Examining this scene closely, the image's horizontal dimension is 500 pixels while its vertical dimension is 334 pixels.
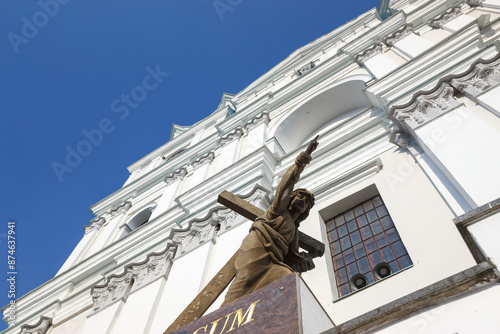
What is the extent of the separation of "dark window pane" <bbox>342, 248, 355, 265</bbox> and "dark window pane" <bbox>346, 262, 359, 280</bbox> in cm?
12

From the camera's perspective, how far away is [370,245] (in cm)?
799

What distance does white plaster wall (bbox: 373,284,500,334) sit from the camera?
3041mm

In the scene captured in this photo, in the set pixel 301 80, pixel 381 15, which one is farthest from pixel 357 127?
pixel 381 15

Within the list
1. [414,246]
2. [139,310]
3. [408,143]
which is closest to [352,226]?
[414,246]

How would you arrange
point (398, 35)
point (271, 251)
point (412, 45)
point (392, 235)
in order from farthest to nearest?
point (398, 35) → point (412, 45) → point (392, 235) → point (271, 251)

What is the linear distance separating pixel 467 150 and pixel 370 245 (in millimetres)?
2529

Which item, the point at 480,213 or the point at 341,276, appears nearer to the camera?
the point at 480,213

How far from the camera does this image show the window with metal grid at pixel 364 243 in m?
7.38

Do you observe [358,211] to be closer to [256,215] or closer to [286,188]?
[256,215]

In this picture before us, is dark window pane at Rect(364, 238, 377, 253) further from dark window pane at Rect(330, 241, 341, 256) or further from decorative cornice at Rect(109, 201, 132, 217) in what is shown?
decorative cornice at Rect(109, 201, 132, 217)

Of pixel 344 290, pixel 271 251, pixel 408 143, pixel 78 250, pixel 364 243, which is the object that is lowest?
pixel 271 251

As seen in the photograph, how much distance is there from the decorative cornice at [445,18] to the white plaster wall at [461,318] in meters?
13.9

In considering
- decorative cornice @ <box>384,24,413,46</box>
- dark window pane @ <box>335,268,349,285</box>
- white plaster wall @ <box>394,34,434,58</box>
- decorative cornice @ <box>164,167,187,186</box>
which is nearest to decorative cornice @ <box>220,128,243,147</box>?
decorative cornice @ <box>164,167,187,186</box>

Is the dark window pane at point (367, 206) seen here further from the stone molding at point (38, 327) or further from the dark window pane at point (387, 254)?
the stone molding at point (38, 327)
